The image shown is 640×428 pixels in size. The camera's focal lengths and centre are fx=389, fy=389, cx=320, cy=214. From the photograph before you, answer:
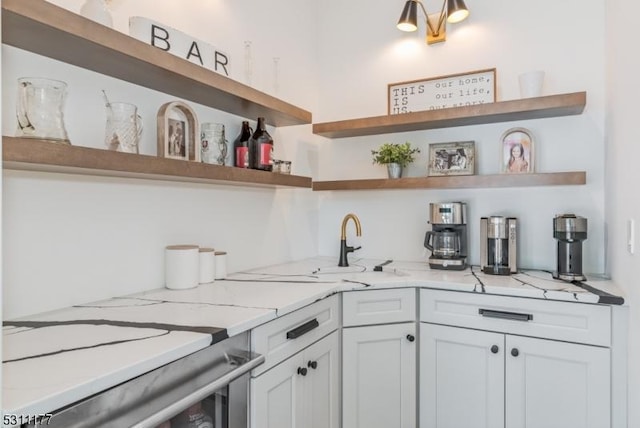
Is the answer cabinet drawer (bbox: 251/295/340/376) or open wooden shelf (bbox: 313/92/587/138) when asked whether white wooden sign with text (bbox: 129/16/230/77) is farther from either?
cabinet drawer (bbox: 251/295/340/376)

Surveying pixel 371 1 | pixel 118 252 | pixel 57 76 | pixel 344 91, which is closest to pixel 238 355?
pixel 118 252

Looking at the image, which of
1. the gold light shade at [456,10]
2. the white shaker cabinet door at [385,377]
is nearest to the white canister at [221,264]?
the white shaker cabinet door at [385,377]

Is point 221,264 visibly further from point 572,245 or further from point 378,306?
point 572,245

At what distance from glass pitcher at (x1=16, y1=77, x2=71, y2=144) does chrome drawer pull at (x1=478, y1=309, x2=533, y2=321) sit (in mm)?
1759

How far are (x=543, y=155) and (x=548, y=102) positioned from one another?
0.36 m

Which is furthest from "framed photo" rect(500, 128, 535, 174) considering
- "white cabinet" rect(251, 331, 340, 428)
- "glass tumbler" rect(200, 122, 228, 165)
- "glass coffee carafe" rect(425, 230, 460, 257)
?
"glass tumbler" rect(200, 122, 228, 165)

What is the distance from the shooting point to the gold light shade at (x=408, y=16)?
94.7 inches

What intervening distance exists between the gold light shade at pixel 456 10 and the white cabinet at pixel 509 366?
164 centimetres

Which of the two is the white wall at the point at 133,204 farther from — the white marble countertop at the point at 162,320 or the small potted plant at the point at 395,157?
the small potted plant at the point at 395,157

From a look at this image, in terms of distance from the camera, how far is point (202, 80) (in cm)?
154

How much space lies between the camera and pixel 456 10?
2.29m

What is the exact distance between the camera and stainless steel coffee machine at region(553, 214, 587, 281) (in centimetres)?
186

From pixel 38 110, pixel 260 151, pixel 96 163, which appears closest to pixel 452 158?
pixel 260 151

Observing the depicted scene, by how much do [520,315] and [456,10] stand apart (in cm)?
174
